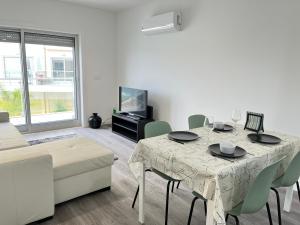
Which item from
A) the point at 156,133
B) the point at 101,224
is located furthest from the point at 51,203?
the point at 156,133

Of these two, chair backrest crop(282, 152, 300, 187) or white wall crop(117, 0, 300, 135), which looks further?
white wall crop(117, 0, 300, 135)

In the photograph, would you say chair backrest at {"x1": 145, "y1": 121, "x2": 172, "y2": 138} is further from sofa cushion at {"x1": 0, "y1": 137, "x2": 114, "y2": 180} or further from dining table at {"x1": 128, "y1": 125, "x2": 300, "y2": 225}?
sofa cushion at {"x1": 0, "y1": 137, "x2": 114, "y2": 180}

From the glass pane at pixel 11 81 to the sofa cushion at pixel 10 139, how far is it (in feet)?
4.02

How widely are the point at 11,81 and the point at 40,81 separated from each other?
54cm

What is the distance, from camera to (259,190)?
1463mm

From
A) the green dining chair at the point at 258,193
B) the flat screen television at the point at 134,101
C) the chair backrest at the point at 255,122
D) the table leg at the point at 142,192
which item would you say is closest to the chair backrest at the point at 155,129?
the table leg at the point at 142,192

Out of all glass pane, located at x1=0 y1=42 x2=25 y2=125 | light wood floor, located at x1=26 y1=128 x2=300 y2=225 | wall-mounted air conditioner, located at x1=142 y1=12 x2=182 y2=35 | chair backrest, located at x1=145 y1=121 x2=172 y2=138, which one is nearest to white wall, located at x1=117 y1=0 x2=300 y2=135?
wall-mounted air conditioner, located at x1=142 y1=12 x2=182 y2=35

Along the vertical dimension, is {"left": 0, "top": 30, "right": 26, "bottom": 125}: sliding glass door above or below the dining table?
above

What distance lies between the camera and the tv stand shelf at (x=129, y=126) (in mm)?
4293

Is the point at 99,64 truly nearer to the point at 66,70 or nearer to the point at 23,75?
the point at 66,70

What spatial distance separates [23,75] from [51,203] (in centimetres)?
333

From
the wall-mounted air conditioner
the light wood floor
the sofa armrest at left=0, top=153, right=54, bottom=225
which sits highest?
the wall-mounted air conditioner

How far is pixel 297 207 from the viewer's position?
2.43 metres

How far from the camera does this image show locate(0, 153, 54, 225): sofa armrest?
1.79 m
